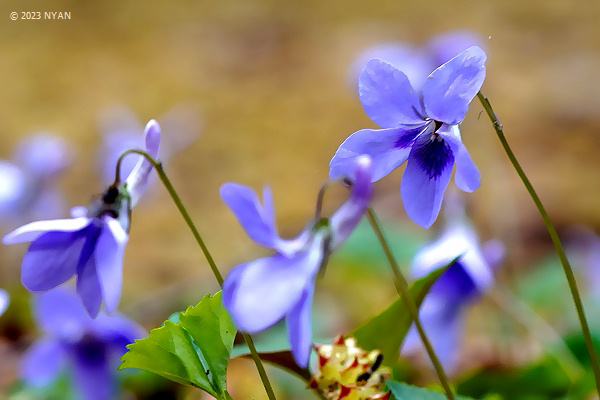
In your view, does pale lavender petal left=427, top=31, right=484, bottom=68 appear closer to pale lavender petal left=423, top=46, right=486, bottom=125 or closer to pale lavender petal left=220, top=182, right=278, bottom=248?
pale lavender petal left=423, top=46, right=486, bottom=125

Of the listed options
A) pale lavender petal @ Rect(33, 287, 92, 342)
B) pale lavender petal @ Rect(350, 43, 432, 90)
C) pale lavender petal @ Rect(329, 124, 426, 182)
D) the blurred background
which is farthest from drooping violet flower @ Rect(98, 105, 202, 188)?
pale lavender petal @ Rect(329, 124, 426, 182)

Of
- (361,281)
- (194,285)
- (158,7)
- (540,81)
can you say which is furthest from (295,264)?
(158,7)

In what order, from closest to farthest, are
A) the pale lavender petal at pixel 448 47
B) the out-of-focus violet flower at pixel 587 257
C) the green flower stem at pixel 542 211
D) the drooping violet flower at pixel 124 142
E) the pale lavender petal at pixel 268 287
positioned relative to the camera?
the pale lavender petal at pixel 268 287 < the green flower stem at pixel 542 211 < the pale lavender petal at pixel 448 47 < the drooping violet flower at pixel 124 142 < the out-of-focus violet flower at pixel 587 257

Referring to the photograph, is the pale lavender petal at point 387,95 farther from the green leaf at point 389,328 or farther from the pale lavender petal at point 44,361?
the pale lavender petal at point 44,361

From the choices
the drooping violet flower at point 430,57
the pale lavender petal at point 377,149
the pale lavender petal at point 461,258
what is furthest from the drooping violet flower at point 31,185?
the pale lavender petal at point 377,149

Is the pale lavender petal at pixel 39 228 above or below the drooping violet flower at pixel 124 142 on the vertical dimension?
below

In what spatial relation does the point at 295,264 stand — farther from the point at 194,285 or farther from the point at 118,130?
the point at 194,285

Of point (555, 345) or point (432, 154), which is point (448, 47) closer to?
point (555, 345)

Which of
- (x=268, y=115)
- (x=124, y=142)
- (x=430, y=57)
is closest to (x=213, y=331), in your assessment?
(x=430, y=57)
